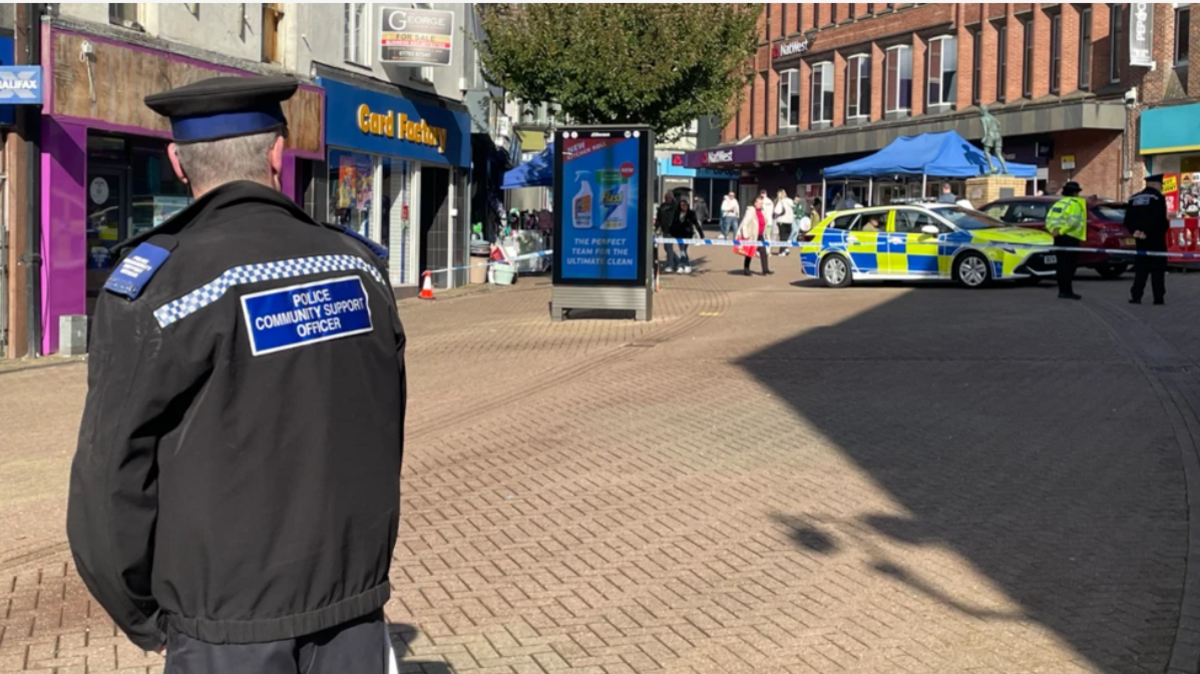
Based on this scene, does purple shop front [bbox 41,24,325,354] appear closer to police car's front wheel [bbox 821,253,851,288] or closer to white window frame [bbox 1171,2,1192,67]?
police car's front wheel [bbox 821,253,851,288]

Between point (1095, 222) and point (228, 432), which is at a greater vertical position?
point (1095, 222)

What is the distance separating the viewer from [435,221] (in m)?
27.1

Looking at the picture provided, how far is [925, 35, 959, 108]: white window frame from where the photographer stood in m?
48.7

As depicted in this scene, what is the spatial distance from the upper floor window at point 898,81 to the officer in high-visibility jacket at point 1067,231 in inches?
1261

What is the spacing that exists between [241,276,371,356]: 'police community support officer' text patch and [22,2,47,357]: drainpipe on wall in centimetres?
Result: 1328

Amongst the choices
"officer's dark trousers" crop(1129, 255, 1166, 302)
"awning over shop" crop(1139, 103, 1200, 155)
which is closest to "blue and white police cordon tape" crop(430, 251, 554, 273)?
"officer's dark trousers" crop(1129, 255, 1166, 302)

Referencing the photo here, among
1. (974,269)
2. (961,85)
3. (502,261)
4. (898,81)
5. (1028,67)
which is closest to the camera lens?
(974,269)

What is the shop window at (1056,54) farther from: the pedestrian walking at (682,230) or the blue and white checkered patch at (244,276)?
the blue and white checkered patch at (244,276)

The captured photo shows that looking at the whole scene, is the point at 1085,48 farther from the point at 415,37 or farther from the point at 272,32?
the point at 272,32

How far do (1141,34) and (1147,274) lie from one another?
2089cm

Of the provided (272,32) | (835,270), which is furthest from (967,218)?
(272,32)

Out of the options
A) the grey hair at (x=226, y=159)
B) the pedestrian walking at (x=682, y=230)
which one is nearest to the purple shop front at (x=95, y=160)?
the grey hair at (x=226, y=159)

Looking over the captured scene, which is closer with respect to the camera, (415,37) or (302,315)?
(302,315)

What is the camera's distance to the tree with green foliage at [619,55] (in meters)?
26.7
